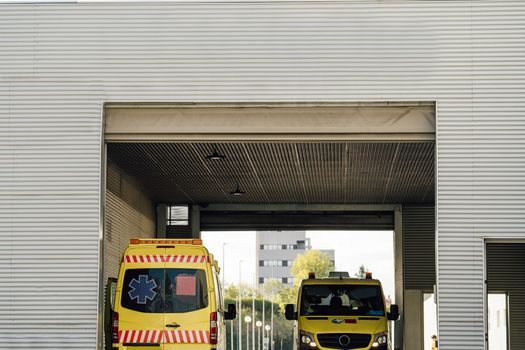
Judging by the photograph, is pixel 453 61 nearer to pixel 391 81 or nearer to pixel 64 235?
pixel 391 81

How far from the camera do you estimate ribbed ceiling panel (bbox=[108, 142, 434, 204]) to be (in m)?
21.8

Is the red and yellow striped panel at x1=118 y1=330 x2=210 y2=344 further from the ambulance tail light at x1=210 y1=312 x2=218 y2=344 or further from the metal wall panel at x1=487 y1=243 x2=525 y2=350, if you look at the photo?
the metal wall panel at x1=487 y1=243 x2=525 y2=350

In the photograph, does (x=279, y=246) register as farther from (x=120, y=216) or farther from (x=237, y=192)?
(x=120, y=216)

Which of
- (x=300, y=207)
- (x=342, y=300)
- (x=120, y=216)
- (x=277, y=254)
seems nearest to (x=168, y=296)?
(x=342, y=300)

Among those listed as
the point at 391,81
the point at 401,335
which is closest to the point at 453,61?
the point at 391,81

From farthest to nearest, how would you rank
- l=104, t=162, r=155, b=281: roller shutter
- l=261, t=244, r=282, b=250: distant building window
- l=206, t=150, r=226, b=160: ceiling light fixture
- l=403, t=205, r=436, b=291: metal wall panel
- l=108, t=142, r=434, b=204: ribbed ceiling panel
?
l=261, t=244, r=282, b=250: distant building window → l=403, t=205, r=436, b=291: metal wall panel → l=104, t=162, r=155, b=281: roller shutter → l=206, t=150, r=226, b=160: ceiling light fixture → l=108, t=142, r=434, b=204: ribbed ceiling panel

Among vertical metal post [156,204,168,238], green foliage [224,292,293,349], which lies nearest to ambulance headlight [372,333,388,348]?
vertical metal post [156,204,168,238]

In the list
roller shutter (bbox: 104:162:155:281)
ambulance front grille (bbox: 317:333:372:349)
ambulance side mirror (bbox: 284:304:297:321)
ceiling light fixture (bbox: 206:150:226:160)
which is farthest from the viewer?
roller shutter (bbox: 104:162:155:281)

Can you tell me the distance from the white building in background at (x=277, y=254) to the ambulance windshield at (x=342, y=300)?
159771 millimetres

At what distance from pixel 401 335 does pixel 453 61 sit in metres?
16.7

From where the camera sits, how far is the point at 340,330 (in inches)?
795

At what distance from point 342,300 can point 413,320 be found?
11.5 meters

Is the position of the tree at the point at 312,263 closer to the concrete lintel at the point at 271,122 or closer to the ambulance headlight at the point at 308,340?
the ambulance headlight at the point at 308,340

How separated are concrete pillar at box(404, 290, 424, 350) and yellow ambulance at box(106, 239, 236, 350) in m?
15.2
